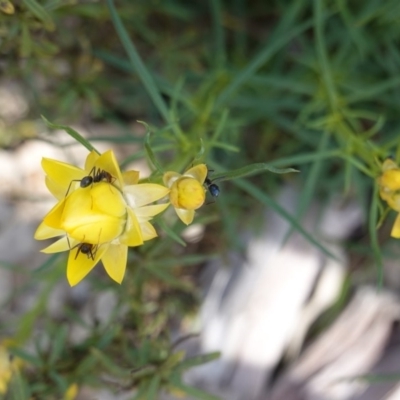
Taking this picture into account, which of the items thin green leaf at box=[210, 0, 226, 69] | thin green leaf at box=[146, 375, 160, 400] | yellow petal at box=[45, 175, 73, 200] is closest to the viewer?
yellow petal at box=[45, 175, 73, 200]

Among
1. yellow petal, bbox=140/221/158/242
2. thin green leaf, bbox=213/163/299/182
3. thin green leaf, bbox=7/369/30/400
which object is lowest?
thin green leaf, bbox=7/369/30/400

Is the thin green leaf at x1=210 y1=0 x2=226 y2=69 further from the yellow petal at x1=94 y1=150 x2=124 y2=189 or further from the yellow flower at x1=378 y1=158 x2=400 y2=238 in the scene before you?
the yellow petal at x1=94 y1=150 x2=124 y2=189

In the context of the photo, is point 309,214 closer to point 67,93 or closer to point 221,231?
point 221,231

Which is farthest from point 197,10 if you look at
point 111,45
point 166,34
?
point 111,45

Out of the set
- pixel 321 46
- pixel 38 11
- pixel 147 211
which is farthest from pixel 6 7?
pixel 321 46

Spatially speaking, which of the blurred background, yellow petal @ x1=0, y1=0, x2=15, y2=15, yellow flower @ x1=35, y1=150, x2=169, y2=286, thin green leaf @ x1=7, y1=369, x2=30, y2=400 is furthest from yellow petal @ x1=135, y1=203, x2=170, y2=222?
thin green leaf @ x1=7, y1=369, x2=30, y2=400

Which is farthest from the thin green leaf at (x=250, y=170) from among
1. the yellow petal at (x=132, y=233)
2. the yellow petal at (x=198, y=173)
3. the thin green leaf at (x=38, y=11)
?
the thin green leaf at (x=38, y=11)

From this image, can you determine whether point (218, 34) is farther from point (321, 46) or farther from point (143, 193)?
point (143, 193)
